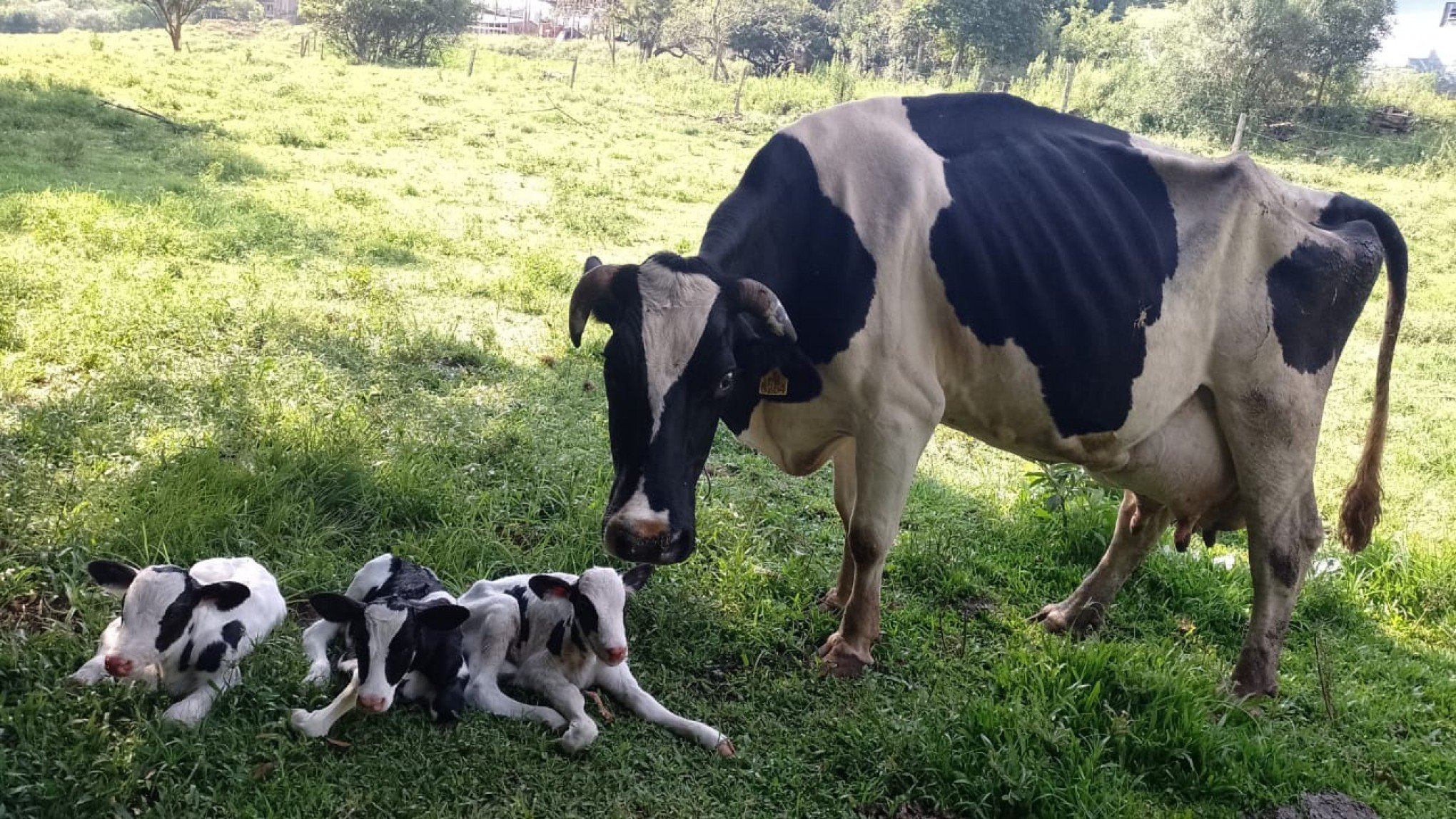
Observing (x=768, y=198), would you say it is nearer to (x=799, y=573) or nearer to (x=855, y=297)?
(x=855, y=297)

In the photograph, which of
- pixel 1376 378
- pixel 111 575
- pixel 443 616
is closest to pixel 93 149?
pixel 111 575

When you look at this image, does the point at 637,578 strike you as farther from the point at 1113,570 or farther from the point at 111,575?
the point at 1113,570

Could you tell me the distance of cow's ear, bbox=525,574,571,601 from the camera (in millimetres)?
3543

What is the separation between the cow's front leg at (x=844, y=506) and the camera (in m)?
4.22

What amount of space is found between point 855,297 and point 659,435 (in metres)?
0.89

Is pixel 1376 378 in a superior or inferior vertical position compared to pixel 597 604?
superior

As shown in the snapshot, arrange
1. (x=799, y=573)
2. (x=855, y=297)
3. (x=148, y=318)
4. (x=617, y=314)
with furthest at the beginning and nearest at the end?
(x=148, y=318), (x=799, y=573), (x=855, y=297), (x=617, y=314)

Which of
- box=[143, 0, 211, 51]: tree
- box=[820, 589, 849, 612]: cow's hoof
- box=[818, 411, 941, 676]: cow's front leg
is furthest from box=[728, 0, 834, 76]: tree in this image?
box=[818, 411, 941, 676]: cow's front leg

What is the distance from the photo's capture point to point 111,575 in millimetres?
3191

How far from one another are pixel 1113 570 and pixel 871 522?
59.5 inches

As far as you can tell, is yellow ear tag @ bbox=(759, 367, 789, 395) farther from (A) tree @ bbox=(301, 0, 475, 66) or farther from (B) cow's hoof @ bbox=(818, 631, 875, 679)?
(A) tree @ bbox=(301, 0, 475, 66)

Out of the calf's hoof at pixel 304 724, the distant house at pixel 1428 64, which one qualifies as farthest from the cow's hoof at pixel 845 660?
the distant house at pixel 1428 64

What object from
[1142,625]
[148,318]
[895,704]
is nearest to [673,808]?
[895,704]

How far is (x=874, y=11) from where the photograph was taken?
38188mm
